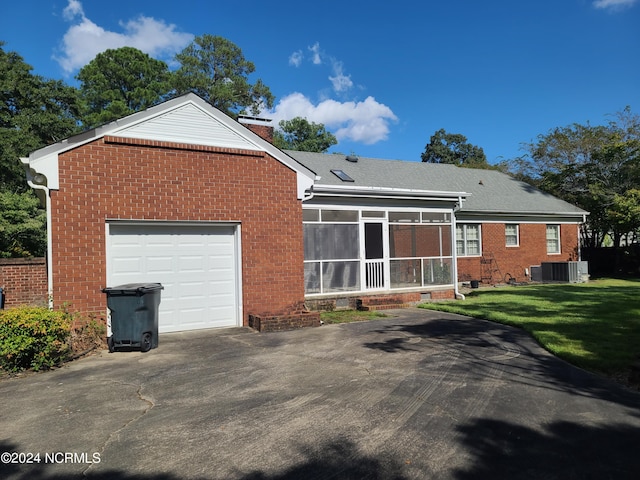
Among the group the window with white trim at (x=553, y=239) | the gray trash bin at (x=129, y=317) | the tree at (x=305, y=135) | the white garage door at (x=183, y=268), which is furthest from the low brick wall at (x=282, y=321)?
the tree at (x=305, y=135)

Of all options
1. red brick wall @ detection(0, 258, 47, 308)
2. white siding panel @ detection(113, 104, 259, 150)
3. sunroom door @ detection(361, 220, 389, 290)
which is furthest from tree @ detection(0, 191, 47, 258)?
sunroom door @ detection(361, 220, 389, 290)

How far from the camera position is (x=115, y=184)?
8.34m

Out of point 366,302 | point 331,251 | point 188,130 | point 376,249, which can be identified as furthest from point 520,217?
point 188,130

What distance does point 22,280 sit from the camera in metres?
13.2

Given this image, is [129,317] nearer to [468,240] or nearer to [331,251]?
[331,251]

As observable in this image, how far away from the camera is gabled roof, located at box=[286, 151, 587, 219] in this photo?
718 inches

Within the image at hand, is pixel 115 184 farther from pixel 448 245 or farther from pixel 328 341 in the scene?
pixel 448 245

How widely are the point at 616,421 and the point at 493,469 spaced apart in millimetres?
1831

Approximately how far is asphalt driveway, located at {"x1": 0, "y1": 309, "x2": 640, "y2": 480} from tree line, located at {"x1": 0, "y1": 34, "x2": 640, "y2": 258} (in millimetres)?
14612

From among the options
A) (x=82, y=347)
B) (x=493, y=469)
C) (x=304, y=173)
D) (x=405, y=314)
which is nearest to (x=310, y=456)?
(x=493, y=469)

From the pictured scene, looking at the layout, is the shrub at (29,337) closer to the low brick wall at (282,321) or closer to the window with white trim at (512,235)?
the low brick wall at (282,321)

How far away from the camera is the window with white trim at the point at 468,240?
763 inches

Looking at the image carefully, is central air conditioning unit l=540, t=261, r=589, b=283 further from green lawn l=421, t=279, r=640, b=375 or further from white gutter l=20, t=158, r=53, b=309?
white gutter l=20, t=158, r=53, b=309

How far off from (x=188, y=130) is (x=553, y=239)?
19.8 meters
